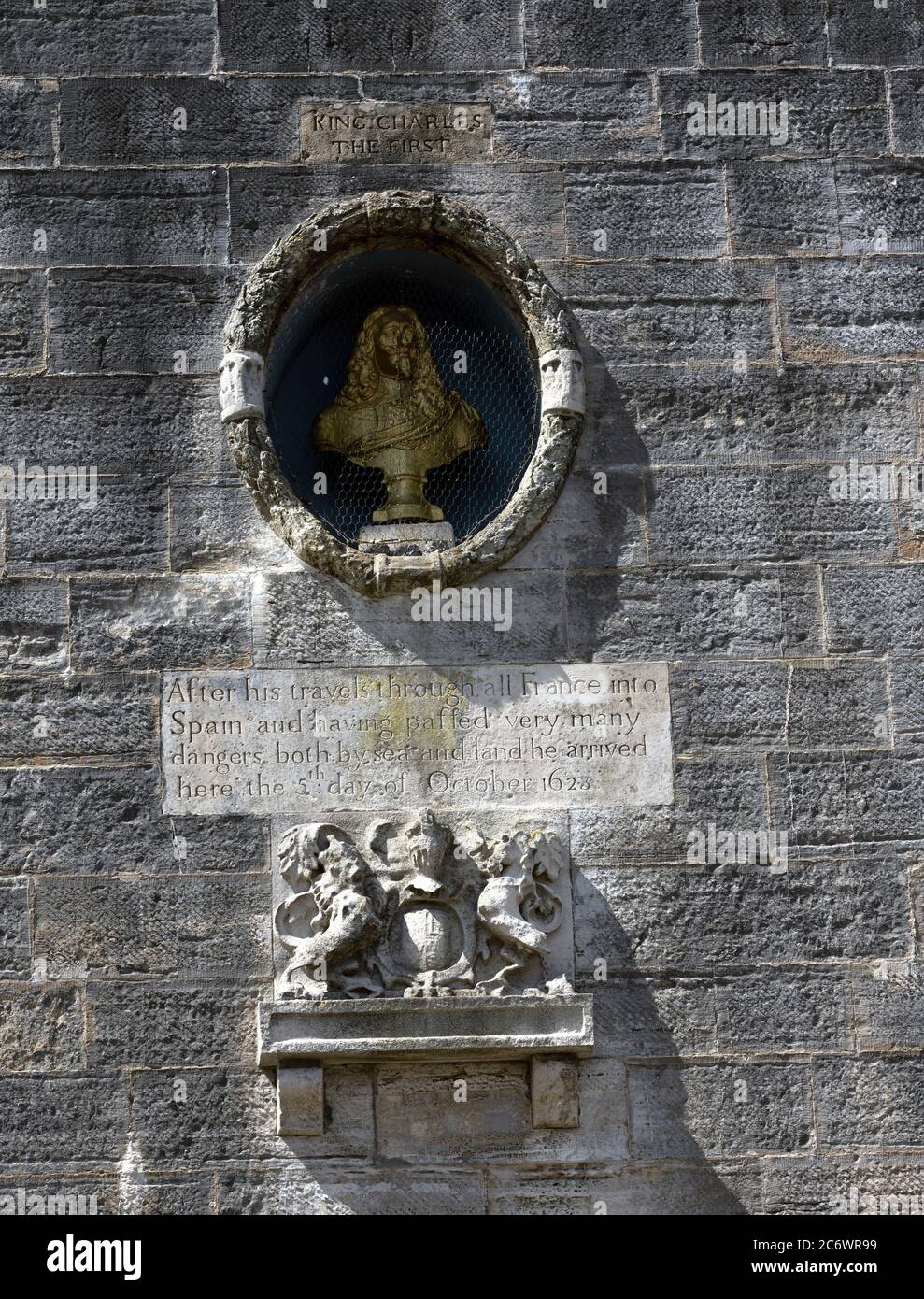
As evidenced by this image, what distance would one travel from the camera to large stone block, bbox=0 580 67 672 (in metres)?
7.72

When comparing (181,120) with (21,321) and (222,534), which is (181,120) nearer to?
(21,321)

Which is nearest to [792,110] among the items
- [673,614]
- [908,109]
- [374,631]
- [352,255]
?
[908,109]

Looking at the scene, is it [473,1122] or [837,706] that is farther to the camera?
[837,706]

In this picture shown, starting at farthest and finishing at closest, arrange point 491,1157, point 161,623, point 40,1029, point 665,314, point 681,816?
point 665,314 → point 161,623 → point 681,816 → point 40,1029 → point 491,1157

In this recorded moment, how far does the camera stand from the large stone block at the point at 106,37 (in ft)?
27.0

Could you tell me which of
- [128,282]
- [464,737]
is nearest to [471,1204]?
[464,737]

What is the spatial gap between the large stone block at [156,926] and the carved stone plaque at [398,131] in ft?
9.44

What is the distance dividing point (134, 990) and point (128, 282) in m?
2.68

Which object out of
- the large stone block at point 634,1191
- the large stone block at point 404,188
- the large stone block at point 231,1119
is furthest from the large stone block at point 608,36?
the large stone block at point 634,1191

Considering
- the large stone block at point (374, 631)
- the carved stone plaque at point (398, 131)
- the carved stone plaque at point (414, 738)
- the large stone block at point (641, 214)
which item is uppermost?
the carved stone plaque at point (398, 131)

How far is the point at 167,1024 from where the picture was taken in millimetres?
7422

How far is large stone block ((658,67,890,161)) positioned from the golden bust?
127cm

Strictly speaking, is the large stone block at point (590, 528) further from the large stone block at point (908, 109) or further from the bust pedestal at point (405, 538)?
the large stone block at point (908, 109)

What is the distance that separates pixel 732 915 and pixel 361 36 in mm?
3705
